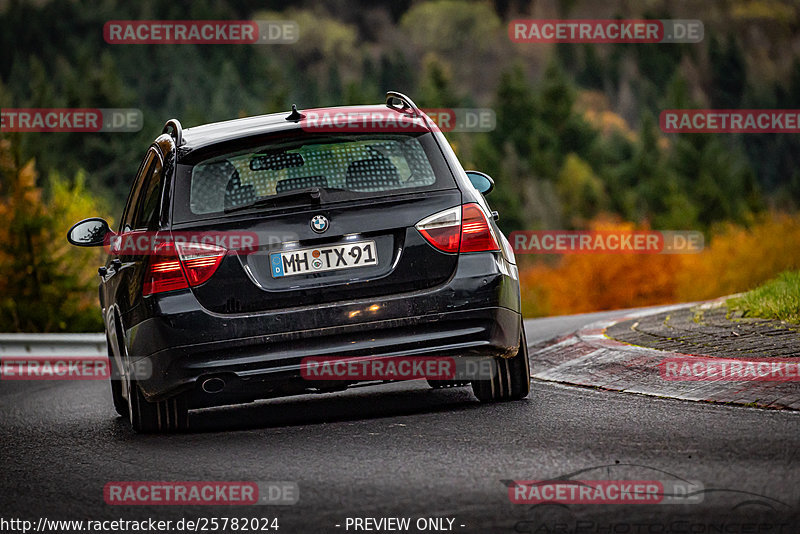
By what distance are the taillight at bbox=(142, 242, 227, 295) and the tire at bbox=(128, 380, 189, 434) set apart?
2.79 ft

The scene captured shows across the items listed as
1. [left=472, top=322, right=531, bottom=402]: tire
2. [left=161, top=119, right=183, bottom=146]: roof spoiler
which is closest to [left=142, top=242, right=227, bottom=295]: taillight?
[left=161, top=119, right=183, bottom=146]: roof spoiler

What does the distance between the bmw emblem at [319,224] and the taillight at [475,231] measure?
749 millimetres

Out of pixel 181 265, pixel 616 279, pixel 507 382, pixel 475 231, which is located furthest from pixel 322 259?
pixel 616 279

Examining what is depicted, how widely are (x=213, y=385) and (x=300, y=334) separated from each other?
0.55 metres

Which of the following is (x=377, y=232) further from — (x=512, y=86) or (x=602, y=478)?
(x=512, y=86)

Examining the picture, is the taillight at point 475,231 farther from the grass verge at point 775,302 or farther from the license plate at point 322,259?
the grass verge at point 775,302

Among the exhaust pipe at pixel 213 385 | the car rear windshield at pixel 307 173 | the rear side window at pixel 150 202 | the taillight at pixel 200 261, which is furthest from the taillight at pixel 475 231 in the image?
the rear side window at pixel 150 202

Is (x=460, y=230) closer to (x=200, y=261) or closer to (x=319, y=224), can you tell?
(x=319, y=224)

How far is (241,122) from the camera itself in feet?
24.6

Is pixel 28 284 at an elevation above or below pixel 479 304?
below

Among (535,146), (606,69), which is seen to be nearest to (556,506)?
(535,146)

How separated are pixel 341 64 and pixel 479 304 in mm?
183491

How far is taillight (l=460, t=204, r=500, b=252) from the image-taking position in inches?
262

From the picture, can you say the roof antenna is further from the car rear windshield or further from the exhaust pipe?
the exhaust pipe
